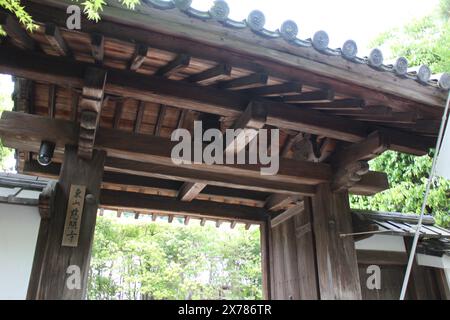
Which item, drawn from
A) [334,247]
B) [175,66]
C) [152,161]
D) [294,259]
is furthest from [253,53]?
[294,259]

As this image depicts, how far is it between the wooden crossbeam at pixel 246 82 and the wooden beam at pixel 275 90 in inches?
7.3

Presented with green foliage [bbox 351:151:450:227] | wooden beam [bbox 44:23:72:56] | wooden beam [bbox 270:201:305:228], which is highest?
green foliage [bbox 351:151:450:227]

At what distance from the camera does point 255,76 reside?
2.81m

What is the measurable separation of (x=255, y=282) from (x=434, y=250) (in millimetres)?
11259

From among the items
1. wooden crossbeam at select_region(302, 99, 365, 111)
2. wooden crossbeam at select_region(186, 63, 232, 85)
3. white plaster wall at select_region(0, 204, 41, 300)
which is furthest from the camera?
wooden crossbeam at select_region(302, 99, 365, 111)

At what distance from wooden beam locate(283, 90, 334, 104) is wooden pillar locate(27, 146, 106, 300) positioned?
6.16 ft

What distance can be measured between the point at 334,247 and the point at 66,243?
264cm

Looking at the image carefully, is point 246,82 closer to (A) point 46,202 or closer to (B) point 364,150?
(B) point 364,150

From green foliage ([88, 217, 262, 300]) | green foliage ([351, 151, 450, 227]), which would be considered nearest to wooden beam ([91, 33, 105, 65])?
green foliage ([351, 151, 450, 227])

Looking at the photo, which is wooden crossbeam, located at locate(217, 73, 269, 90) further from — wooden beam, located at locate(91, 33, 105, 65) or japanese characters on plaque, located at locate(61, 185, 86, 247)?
japanese characters on plaque, located at locate(61, 185, 86, 247)

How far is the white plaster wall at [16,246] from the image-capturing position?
3.08 m

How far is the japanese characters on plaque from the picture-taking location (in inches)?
112

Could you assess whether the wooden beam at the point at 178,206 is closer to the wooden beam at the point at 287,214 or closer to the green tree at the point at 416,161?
the wooden beam at the point at 287,214

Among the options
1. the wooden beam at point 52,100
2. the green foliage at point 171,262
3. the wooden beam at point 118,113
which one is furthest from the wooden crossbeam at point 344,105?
the green foliage at point 171,262
